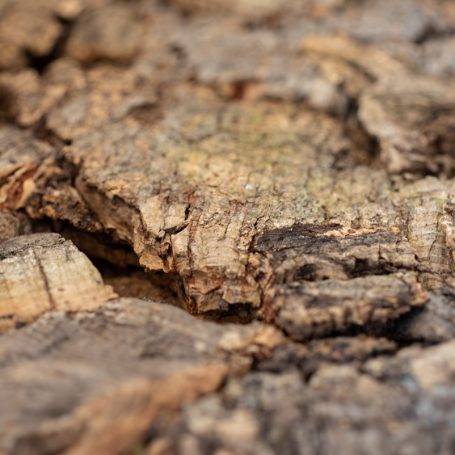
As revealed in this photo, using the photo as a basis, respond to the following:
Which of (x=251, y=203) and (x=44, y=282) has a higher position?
→ (x=251, y=203)

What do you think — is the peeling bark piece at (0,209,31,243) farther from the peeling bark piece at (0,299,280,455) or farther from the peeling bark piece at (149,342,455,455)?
the peeling bark piece at (149,342,455,455)

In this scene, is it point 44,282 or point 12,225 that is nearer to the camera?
point 44,282

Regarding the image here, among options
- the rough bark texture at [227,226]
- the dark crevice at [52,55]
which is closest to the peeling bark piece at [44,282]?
the rough bark texture at [227,226]

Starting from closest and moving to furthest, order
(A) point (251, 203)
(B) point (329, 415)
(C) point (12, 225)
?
(B) point (329, 415) → (A) point (251, 203) → (C) point (12, 225)

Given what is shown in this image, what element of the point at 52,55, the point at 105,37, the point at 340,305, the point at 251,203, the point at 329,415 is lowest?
the point at 329,415

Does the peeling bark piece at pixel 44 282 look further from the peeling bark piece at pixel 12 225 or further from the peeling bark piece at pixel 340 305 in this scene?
the peeling bark piece at pixel 340 305

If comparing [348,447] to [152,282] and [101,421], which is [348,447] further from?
[152,282]

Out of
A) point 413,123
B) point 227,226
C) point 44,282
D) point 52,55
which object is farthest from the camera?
point 52,55

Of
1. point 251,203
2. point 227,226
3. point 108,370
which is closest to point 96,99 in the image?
point 251,203

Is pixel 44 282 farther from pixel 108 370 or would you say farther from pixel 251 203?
pixel 251 203
